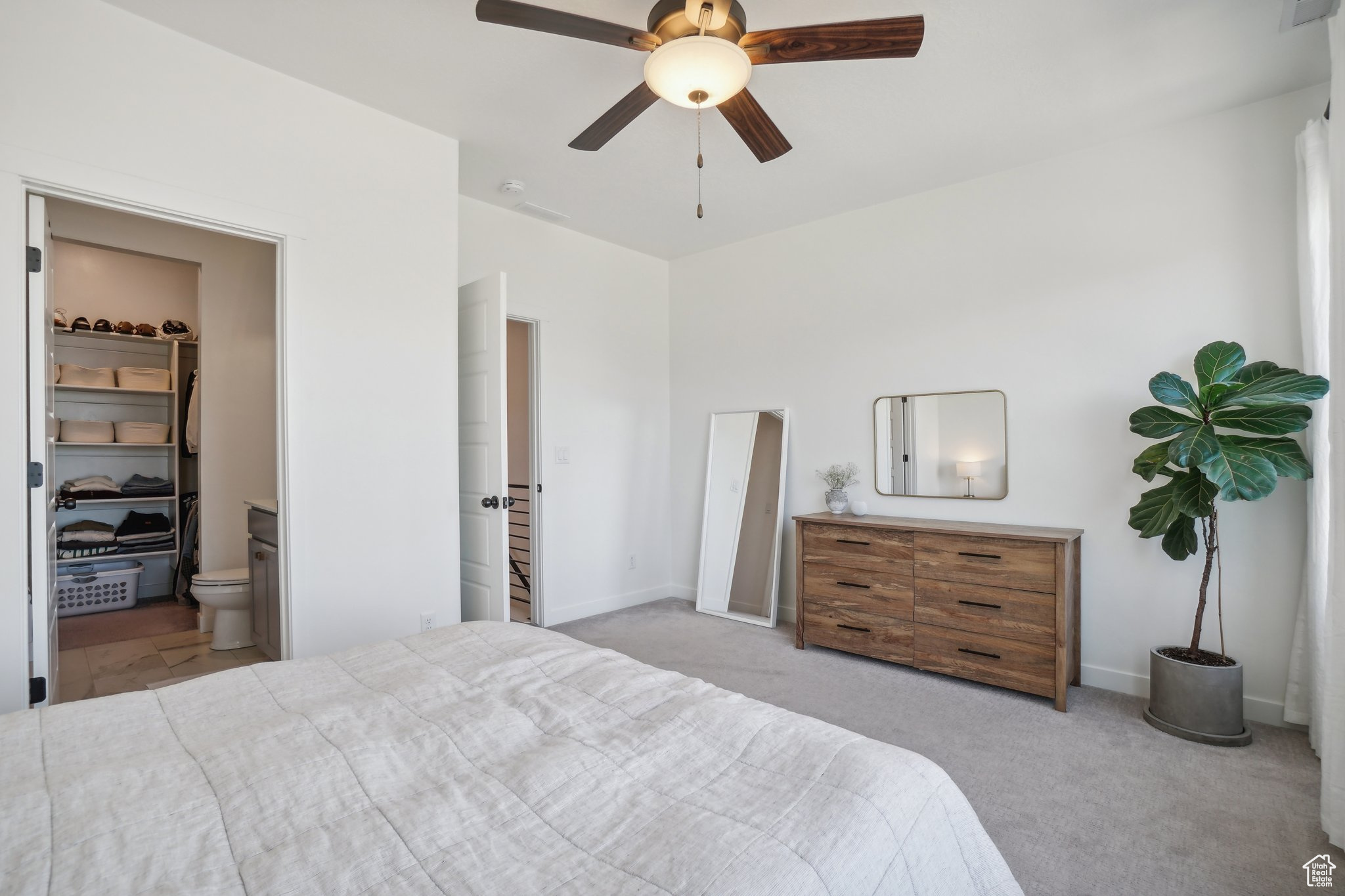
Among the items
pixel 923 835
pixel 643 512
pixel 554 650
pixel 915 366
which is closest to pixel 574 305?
pixel 643 512

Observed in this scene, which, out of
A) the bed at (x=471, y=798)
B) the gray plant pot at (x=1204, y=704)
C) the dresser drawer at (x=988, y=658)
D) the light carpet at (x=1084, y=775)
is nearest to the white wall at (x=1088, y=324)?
the gray plant pot at (x=1204, y=704)

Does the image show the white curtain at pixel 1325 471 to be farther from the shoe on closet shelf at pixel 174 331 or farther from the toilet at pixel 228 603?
the shoe on closet shelf at pixel 174 331

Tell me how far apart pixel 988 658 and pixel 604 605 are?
2627mm

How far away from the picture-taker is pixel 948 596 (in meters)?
3.32

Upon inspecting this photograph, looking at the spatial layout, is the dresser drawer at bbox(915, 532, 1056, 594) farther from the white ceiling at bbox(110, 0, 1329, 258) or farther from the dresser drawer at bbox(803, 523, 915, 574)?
the white ceiling at bbox(110, 0, 1329, 258)

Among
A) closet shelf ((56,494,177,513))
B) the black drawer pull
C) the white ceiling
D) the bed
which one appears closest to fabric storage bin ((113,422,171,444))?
closet shelf ((56,494,177,513))

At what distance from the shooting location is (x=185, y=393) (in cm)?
512

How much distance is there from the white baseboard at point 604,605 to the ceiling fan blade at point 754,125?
127 inches

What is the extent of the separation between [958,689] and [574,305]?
3425 millimetres

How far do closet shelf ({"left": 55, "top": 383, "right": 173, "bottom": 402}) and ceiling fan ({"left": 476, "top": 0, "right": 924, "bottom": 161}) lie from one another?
15.4 feet

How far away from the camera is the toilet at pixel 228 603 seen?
371 centimetres

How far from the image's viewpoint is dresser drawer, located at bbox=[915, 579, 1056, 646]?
3037mm

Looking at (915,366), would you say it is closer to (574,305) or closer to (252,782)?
(574,305)

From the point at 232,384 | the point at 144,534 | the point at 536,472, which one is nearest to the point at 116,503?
the point at 144,534
